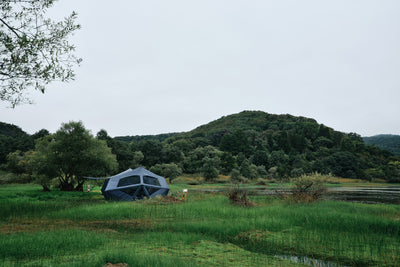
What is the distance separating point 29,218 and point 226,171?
78.6 meters

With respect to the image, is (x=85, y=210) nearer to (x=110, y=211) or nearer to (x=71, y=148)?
(x=110, y=211)

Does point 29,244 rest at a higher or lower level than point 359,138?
lower

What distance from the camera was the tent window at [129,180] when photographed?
993 inches

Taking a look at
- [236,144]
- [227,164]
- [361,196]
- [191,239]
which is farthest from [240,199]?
[236,144]

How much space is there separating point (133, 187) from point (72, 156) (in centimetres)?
1056

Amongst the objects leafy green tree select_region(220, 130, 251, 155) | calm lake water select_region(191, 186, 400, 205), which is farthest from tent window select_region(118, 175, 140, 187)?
leafy green tree select_region(220, 130, 251, 155)

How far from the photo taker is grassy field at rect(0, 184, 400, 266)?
716 cm

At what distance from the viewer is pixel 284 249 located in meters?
9.12

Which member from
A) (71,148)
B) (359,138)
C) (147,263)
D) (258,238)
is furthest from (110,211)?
(359,138)

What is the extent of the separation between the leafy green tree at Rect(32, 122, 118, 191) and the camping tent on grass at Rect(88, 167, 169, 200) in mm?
6817

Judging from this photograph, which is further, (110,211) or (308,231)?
(110,211)

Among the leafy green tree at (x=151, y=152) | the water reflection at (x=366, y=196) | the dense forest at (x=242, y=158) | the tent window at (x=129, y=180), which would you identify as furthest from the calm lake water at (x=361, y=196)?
the leafy green tree at (x=151, y=152)

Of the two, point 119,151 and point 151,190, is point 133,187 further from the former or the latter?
point 119,151

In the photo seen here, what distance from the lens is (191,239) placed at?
31.7 feet
